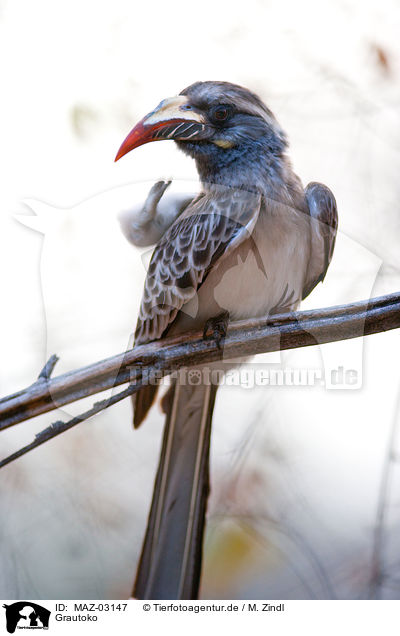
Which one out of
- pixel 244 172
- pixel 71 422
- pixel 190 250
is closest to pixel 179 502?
pixel 71 422

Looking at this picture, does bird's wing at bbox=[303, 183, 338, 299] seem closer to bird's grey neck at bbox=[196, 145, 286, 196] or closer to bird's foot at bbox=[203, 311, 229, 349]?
bird's grey neck at bbox=[196, 145, 286, 196]

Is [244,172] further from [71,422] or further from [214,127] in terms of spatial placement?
[71,422]

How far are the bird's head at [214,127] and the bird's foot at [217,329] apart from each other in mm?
259

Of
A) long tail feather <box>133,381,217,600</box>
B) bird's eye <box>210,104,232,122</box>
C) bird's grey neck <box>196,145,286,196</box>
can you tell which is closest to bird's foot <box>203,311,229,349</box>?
long tail feather <box>133,381,217,600</box>

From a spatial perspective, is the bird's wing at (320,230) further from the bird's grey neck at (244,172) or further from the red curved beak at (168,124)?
the red curved beak at (168,124)

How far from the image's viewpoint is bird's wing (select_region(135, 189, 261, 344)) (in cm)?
102

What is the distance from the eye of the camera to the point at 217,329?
3.37ft

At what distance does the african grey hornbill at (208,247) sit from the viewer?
40.7 inches

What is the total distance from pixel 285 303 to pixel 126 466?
407mm

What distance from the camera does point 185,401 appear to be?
1.12 meters
